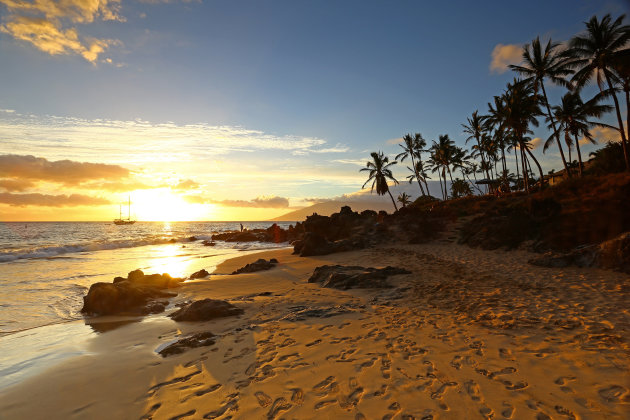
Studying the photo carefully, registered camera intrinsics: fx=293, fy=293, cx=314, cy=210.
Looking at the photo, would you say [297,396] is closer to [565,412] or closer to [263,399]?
[263,399]

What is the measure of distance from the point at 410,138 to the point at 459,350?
5136cm

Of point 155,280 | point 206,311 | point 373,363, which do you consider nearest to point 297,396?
point 373,363

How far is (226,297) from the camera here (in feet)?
38.7

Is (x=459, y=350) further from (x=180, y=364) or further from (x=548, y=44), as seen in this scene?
(x=548, y=44)

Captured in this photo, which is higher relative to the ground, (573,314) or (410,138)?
(410,138)

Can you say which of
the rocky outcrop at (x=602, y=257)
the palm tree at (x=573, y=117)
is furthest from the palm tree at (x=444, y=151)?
the rocky outcrop at (x=602, y=257)

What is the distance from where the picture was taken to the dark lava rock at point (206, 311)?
8.53 meters

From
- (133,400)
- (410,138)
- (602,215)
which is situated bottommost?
(133,400)

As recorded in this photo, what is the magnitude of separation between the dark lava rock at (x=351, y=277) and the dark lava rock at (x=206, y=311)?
4.28m

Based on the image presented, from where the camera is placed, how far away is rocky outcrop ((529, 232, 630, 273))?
11.0m

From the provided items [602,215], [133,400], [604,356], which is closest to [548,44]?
[602,215]

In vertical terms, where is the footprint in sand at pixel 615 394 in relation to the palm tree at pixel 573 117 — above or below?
below

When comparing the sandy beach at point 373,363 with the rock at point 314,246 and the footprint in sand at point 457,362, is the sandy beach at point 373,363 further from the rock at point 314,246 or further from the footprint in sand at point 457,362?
the rock at point 314,246

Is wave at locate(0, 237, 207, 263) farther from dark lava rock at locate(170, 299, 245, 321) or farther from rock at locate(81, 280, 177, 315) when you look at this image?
dark lava rock at locate(170, 299, 245, 321)
